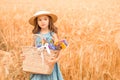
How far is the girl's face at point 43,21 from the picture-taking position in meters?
2.01

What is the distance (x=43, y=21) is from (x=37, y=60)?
0.70 feet

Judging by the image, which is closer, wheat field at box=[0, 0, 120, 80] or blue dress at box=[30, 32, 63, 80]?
blue dress at box=[30, 32, 63, 80]

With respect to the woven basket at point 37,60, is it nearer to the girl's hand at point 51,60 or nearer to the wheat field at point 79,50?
the girl's hand at point 51,60

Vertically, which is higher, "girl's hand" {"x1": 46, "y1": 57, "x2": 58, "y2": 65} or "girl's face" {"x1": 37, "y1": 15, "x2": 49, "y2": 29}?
"girl's face" {"x1": 37, "y1": 15, "x2": 49, "y2": 29}

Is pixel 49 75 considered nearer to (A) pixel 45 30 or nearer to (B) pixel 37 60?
(B) pixel 37 60

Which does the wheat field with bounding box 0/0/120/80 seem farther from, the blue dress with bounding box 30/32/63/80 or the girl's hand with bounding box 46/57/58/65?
the girl's hand with bounding box 46/57/58/65

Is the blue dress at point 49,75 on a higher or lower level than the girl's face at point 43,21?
lower

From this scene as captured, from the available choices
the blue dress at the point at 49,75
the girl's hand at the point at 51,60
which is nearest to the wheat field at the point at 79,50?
the blue dress at the point at 49,75

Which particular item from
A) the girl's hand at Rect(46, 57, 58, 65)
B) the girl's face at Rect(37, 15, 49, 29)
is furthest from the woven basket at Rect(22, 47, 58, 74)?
the girl's face at Rect(37, 15, 49, 29)

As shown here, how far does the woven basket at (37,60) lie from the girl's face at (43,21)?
15 cm

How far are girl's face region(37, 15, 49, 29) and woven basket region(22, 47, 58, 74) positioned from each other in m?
0.15

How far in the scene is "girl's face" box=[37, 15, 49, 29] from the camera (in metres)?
2.01

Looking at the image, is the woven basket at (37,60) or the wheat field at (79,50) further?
the wheat field at (79,50)

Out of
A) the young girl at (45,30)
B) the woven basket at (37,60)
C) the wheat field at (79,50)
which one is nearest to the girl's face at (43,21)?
the young girl at (45,30)
